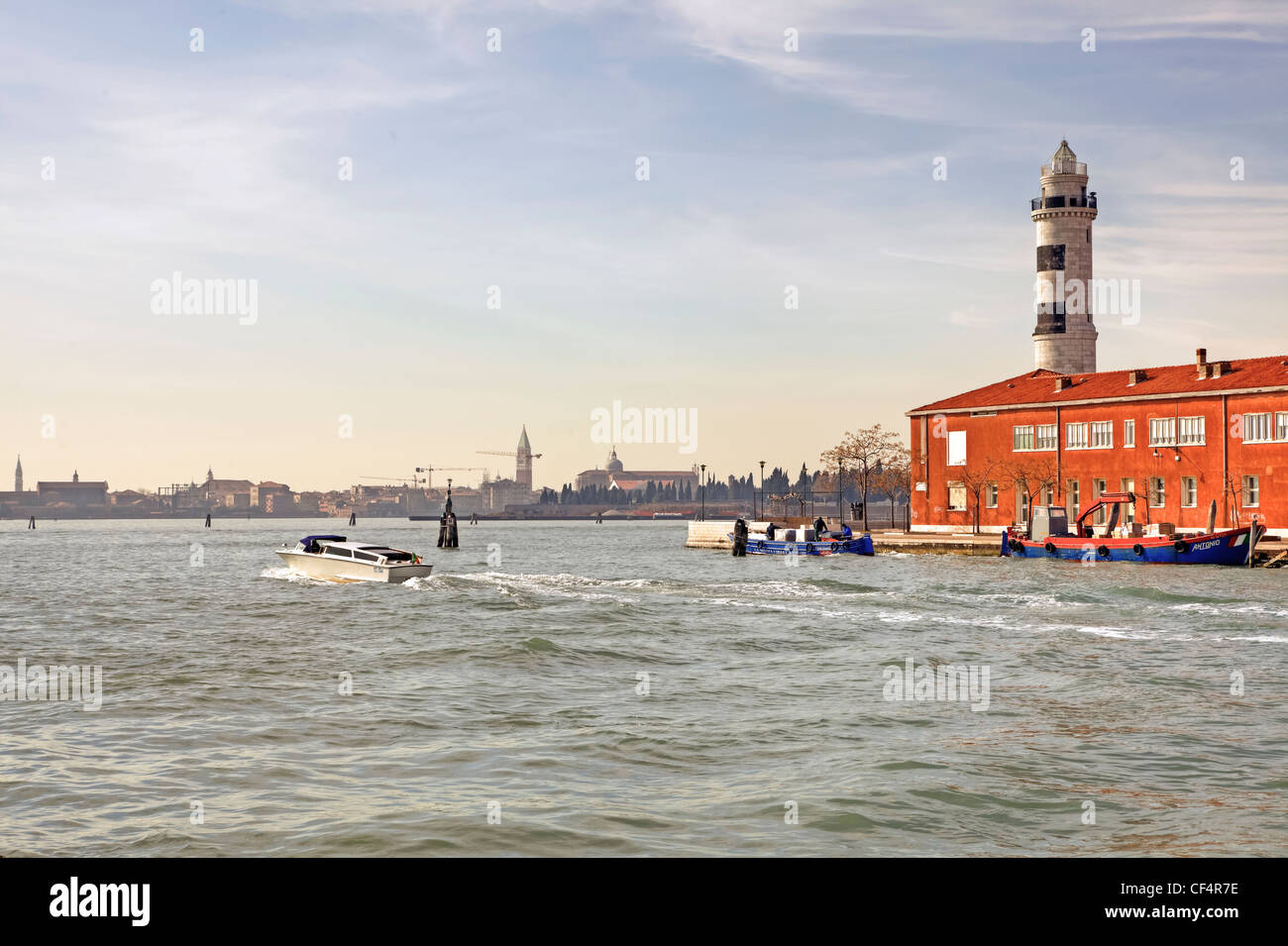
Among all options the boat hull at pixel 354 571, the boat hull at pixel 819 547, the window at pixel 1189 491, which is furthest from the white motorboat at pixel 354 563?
the window at pixel 1189 491

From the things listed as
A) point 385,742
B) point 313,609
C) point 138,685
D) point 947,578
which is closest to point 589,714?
point 385,742

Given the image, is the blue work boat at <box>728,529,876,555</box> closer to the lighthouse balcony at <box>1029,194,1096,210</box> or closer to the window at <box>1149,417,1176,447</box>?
the window at <box>1149,417,1176,447</box>

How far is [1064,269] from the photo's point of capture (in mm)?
94125

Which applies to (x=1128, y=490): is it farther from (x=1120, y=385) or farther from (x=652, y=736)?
(x=652, y=736)

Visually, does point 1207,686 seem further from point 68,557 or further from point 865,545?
point 68,557

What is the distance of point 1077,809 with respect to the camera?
10875 millimetres

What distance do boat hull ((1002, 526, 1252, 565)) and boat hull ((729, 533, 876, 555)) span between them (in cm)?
955

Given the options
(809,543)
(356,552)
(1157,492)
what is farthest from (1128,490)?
(356,552)

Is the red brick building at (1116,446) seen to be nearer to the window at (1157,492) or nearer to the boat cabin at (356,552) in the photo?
the window at (1157,492)

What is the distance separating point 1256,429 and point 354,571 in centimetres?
4435

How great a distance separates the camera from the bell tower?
92.6 m

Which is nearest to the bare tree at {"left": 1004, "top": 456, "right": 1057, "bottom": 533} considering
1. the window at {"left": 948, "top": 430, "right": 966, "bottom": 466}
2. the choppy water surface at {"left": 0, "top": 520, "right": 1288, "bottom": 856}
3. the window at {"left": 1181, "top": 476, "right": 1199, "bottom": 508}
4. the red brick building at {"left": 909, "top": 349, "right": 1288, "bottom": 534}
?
the red brick building at {"left": 909, "top": 349, "right": 1288, "bottom": 534}

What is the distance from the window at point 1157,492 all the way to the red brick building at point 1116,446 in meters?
0.08
